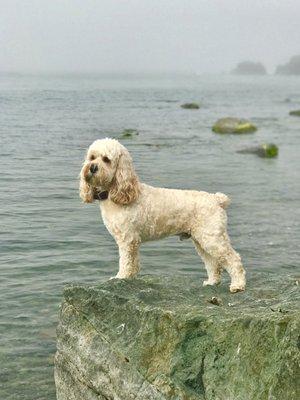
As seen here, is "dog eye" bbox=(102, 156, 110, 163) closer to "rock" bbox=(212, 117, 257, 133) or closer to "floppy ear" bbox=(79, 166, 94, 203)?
"floppy ear" bbox=(79, 166, 94, 203)

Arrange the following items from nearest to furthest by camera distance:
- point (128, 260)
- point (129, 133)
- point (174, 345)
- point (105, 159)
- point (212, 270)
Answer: point (174, 345) < point (105, 159) < point (128, 260) < point (212, 270) < point (129, 133)

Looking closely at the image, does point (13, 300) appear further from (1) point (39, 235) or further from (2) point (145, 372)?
(2) point (145, 372)

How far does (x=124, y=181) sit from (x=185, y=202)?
2.68 feet

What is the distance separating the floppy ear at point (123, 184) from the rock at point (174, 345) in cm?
125

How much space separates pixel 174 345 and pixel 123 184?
8.21 feet

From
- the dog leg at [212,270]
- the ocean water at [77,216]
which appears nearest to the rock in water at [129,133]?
the ocean water at [77,216]

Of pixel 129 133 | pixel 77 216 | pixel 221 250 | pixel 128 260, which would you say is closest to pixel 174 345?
pixel 128 260

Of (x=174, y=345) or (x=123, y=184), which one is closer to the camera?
(x=174, y=345)

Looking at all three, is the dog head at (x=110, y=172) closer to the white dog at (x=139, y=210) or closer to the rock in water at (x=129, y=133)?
the white dog at (x=139, y=210)

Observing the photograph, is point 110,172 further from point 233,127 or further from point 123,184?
point 233,127

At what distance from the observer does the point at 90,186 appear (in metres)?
7.88

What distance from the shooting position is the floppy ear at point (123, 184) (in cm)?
775

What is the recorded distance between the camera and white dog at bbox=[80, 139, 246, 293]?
25.4ft

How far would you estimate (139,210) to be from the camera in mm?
7980
